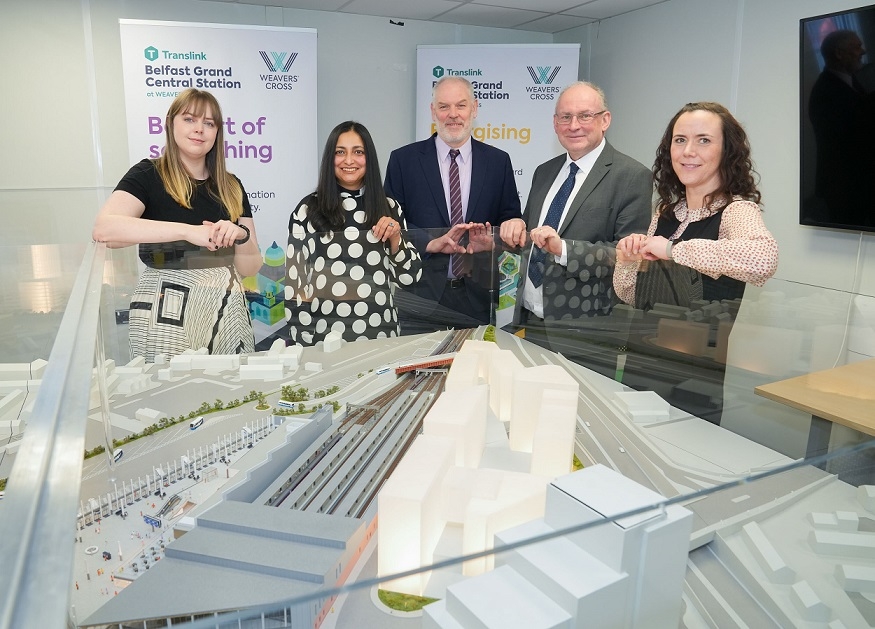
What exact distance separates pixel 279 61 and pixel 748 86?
4.33m

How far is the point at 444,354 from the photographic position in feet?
12.1

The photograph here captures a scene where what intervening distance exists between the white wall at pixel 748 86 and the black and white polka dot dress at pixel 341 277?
140 inches

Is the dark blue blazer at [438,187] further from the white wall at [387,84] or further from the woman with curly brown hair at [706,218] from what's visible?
the white wall at [387,84]

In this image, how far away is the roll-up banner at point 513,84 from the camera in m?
7.33

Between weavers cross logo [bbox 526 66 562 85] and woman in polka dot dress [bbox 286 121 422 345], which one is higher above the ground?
weavers cross logo [bbox 526 66 562 85]

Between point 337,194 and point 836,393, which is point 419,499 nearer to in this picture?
point 836,393

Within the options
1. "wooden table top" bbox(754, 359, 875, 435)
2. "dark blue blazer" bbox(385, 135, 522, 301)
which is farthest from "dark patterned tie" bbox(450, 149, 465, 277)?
"wooden table top" bbox(754, 359, 875, 435)

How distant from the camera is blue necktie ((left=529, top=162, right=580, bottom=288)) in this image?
3861 mm

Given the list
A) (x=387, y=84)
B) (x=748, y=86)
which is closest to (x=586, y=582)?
(x=748, y=86)

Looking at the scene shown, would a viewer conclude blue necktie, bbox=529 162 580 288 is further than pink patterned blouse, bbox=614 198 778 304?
Yes

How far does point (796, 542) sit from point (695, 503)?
422mm

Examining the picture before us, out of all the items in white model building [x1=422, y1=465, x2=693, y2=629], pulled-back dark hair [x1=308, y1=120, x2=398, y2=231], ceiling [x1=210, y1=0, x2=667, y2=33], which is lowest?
white model building [x1=422, y1=465, x2=693, y2=629]

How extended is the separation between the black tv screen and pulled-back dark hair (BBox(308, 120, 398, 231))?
354 cm

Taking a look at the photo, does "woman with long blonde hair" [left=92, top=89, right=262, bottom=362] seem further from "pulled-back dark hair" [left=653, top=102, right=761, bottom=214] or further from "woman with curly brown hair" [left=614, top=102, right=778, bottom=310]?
"pulled-back dark hair" [left=653, top=102, right=761, bottom=214]
